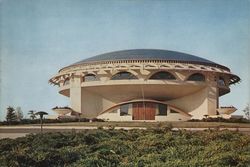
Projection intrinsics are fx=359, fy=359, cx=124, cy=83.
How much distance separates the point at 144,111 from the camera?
122ft

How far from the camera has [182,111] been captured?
126 ft

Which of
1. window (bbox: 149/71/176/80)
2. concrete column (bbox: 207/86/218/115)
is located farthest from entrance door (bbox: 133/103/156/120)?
concrete column (bbox: 207/86/218/115)

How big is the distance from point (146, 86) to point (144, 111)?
2687mm

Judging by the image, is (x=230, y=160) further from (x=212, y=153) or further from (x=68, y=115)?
(x=68, y=115)

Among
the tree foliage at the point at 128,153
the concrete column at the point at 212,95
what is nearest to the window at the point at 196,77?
the concrete column at the point at 212,95

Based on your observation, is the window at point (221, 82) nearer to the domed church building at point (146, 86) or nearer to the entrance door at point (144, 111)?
the domed church building at point (146, 86)

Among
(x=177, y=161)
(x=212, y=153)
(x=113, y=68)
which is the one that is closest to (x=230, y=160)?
(x=212, y=153)

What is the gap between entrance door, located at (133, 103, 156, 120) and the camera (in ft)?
121

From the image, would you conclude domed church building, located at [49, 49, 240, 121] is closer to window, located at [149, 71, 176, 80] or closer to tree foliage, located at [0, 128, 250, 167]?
window, located at [149, 71, 176, 80]

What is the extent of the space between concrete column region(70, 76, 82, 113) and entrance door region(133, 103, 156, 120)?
6225 mm

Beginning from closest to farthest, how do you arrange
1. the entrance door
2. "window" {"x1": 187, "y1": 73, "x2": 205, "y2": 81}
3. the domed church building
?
1. the domed church building
2. the entrance door
3. "window" {"x1": 187, "y1": 73, "x2": 205, "y2": 81}

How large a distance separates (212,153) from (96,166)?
2.66 m

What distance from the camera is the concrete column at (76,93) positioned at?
3878 cm

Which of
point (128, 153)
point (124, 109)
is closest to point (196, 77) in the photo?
point (124, 109)
